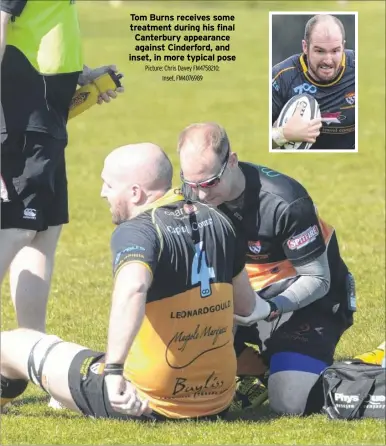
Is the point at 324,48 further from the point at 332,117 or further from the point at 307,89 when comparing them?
the point at 332,117

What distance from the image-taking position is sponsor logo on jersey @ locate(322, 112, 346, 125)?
7.93m

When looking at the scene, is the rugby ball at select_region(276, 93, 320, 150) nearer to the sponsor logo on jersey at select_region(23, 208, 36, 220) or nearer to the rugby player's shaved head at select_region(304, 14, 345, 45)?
the rugby player's shaved head at select_region(304, 14, 345, 45)

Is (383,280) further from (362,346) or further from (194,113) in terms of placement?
(194,113)

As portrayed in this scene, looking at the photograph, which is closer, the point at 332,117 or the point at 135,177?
the point at 135,177

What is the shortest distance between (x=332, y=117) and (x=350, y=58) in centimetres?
40

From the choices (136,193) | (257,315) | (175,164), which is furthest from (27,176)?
(175,164)

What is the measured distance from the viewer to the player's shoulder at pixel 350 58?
25.6 feet

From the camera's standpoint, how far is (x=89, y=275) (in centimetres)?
1154

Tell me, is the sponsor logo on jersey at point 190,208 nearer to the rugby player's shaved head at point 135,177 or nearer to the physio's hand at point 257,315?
the rugby player's shaved head at point 135,177

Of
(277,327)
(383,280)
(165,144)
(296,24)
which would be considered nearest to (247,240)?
(277,327)

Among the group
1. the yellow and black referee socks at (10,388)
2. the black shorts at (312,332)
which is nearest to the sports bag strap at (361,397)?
the black shorts at (312,332)

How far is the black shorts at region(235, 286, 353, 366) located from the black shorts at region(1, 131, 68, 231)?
1.48 m

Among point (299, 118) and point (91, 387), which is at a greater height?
point (299, 118)

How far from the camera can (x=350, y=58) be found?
25.8 feet
